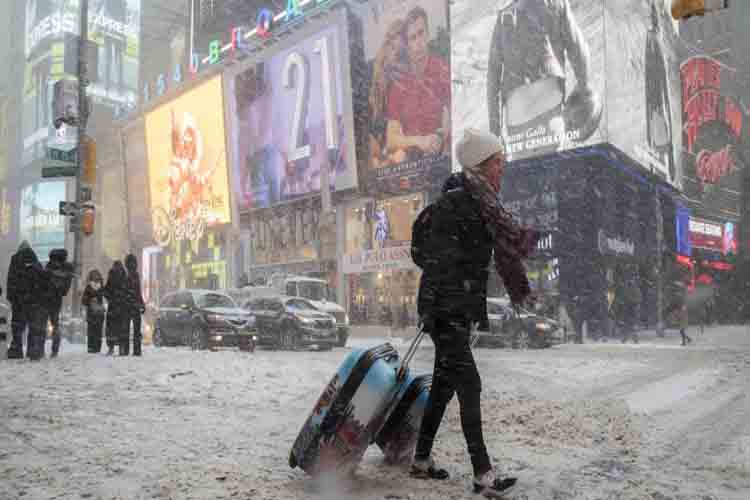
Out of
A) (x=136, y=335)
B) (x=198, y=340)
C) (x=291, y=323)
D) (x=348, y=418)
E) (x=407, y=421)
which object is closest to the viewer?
(x=348, y=418)

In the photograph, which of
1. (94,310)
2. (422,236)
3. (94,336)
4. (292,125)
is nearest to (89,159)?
(94,310)

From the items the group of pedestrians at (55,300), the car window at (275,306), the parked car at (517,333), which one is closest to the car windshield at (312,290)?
the car window at (275,306)

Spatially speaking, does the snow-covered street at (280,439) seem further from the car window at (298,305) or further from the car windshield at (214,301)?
the car window at (298,305)

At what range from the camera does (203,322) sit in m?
15.5

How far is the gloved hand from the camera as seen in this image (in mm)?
3191

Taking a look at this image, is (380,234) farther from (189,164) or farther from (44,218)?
(44,218)

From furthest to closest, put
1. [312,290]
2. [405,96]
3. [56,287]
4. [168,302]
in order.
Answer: [405,96], [312,290], [168,302], [56,287]

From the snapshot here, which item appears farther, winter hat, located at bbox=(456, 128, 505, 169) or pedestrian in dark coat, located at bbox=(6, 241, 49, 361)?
pedestrian in dark coat, located at bbox=(6, 241, 49, 361)

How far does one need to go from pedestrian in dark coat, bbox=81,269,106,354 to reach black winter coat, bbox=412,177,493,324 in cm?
996

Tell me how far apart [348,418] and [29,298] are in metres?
8.57

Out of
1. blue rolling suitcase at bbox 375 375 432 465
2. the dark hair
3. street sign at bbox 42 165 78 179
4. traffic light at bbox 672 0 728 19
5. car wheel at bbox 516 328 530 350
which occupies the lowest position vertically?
car wheel at bbox 516 328 530 350

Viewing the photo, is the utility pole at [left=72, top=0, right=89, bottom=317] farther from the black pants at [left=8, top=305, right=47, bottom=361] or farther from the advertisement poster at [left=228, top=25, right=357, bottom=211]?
the advertisement poster at [left=228, top=25, right=357, bottom=211]

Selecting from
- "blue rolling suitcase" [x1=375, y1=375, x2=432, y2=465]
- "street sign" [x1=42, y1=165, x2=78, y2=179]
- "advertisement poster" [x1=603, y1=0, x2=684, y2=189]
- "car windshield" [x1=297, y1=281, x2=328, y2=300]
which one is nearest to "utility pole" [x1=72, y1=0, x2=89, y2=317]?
"street sign" [x1=42, y1=165, x2=78, y2=179]

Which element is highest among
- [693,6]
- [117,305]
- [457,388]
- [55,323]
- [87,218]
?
[693,6]
